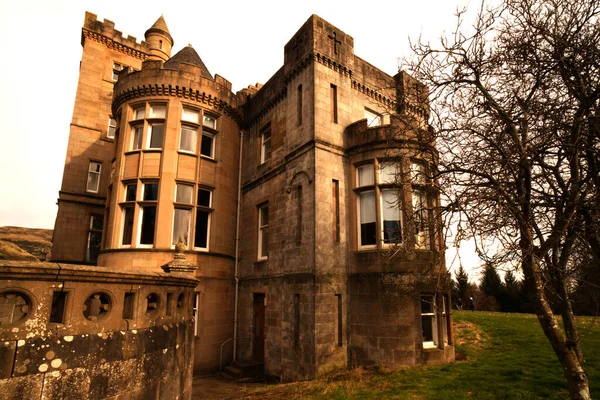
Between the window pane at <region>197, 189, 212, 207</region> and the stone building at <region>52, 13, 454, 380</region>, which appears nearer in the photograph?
the stone building at <region>52, 13, 454, 380</region>

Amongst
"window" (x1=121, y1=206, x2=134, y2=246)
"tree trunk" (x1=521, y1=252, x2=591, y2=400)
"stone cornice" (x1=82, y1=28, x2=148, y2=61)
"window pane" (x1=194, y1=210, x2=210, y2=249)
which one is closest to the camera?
"tree trunk" (x1=521, y1=252, x2=591, y2=400)

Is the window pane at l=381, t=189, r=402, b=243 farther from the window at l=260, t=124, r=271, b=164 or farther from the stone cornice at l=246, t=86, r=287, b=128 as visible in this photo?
the stone cornice at l=246, t=86, r=287, b=128

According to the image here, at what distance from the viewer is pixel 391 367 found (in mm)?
9766

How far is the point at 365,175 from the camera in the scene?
11719 mm

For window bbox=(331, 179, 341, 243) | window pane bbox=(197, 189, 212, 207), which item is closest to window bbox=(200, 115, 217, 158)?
window pane bbox=(197, 189, 212, 207)

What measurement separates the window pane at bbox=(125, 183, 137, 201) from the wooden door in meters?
6.41

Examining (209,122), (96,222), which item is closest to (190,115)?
(209,122)

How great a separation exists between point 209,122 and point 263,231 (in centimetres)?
552

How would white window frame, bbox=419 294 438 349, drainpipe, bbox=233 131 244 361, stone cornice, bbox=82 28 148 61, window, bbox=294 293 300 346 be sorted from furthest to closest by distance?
stone cornice, bbox=82 28 148 61
drainpipe, bbox=233 131 244 361
window, bbox=294 293 300 346
white window frame, bbox=419 294 438 349

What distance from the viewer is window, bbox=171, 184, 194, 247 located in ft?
44.4

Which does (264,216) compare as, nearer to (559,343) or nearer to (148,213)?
(148,213)

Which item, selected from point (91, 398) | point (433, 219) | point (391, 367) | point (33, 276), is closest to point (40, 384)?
point (91, 398)

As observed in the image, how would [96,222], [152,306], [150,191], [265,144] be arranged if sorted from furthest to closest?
[96,222] < [265,144] < [150,191] < [152,306]

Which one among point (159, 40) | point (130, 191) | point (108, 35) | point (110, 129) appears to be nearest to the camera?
point (130, 191)
